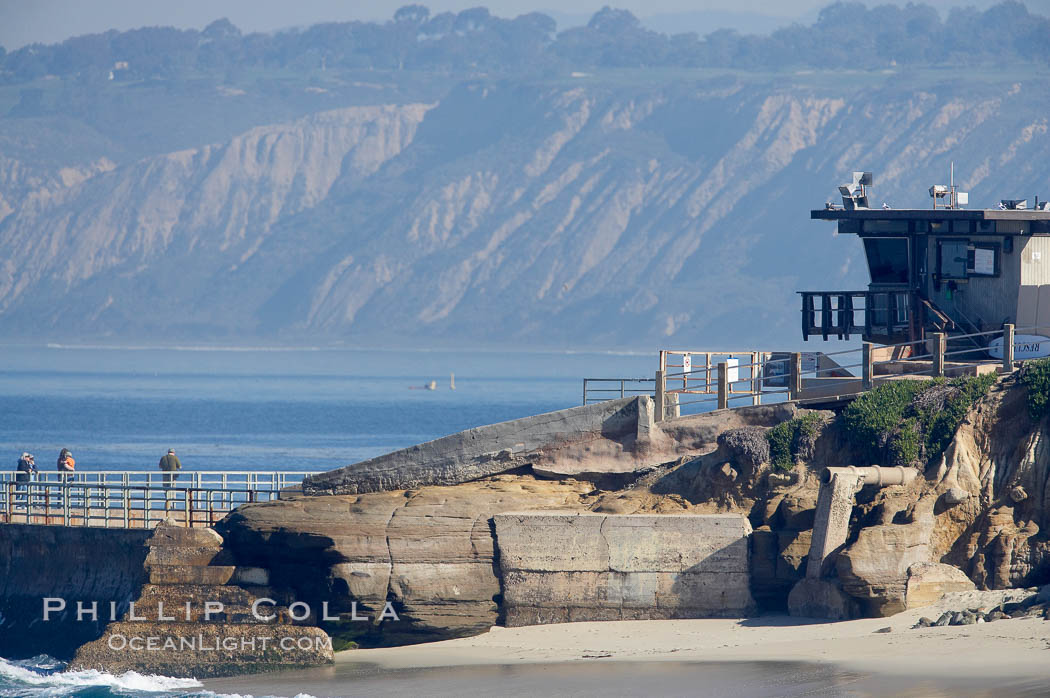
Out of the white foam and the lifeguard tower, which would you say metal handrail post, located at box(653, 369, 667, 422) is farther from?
the white foam

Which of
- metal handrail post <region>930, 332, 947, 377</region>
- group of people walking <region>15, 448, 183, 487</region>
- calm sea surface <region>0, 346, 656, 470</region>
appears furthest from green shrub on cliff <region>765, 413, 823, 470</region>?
calm sea surface <region>0, 346, 656, 470</region>

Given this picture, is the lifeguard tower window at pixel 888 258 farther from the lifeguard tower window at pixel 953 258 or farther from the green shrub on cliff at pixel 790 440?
the green shrub on cliff at pixel 790 440

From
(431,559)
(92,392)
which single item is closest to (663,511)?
(431,559)

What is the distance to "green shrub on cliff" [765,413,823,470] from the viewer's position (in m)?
27.0

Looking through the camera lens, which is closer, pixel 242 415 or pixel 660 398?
pixel 660 398

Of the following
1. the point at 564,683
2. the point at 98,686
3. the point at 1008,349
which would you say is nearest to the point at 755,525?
the point at 564,683

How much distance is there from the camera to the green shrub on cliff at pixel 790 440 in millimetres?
27047

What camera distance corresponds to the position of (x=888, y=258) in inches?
1282

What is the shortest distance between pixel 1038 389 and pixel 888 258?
7.23m

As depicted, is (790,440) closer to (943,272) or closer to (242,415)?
(943,272)

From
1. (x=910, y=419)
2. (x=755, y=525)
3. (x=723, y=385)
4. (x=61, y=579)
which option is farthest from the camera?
(x=61, y=579)

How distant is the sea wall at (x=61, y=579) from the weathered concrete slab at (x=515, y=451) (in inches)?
151

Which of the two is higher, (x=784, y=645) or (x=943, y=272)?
(x=943, y=272)

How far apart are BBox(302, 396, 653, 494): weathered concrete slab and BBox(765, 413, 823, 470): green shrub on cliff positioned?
225 centimetres
